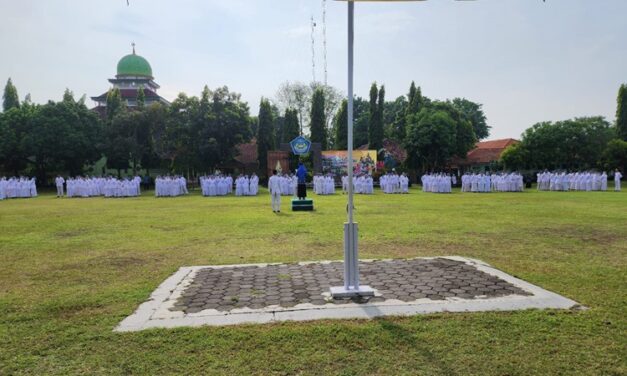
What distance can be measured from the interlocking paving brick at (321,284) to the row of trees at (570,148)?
36.3 meters

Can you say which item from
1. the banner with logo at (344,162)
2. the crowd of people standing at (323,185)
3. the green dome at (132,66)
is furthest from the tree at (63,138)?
the crowd of people standing at (323,185)

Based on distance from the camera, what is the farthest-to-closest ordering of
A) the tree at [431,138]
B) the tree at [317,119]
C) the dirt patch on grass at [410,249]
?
1. the tree at [317,119]
2. the tree at [431,138]
3. the dirt patch on grass at [410,249]

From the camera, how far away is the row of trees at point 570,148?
125ft

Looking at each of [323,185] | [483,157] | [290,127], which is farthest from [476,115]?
[323,185]

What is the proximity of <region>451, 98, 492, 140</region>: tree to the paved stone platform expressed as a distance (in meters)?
53.4

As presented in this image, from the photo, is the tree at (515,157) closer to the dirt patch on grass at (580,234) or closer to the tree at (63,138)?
the dirt patch on grass at (580,234)

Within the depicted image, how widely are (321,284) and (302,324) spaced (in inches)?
55.3

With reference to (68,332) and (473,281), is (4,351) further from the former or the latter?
(473,281)

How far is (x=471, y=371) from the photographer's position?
3309mm

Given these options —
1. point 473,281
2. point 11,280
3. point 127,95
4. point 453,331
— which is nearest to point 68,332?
point 11,280

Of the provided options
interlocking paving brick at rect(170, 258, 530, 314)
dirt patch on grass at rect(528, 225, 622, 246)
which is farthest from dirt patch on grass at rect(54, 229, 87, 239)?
dirt patch on grass at rect(528, 225, 622, 246)

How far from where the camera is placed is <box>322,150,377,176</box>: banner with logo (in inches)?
1309

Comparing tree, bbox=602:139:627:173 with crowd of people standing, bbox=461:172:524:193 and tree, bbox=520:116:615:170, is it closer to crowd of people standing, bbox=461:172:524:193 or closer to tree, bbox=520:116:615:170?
tree, bbox=520:116:615:170

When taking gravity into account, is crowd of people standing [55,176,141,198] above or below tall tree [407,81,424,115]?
below
